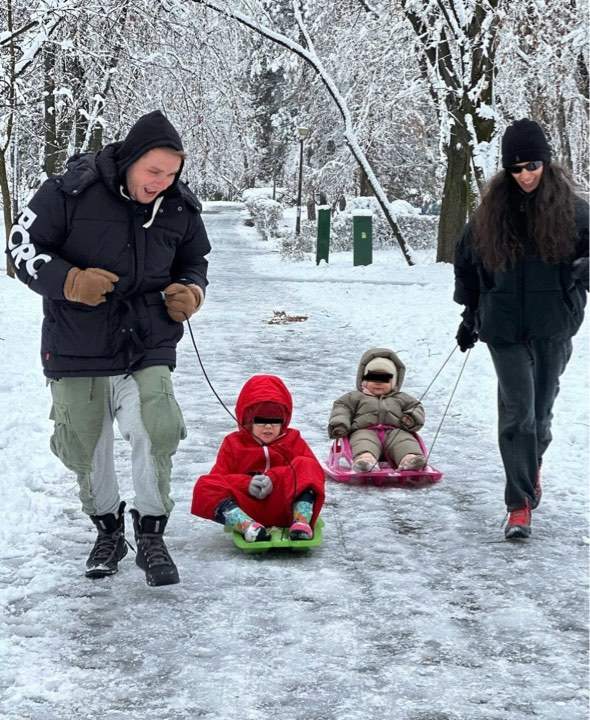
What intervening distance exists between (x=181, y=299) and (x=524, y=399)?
1.84 meters

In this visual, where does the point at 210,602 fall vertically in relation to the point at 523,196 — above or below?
below

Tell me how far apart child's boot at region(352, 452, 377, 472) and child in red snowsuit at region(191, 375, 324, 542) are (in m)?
0.91

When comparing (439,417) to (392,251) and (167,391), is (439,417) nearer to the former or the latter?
(167,391)

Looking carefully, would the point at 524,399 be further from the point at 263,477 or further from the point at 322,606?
the point at 322,606

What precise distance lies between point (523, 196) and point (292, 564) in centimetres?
206

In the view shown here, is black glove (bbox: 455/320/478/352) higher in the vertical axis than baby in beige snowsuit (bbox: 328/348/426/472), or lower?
higher

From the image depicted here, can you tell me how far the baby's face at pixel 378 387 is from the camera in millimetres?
6934

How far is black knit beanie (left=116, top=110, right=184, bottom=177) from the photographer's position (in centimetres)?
439

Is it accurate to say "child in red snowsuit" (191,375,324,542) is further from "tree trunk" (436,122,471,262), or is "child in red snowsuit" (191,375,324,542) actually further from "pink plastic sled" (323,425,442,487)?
"tree trunk" (436,122,471,262)

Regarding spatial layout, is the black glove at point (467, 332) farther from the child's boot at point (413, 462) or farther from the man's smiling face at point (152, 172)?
the man's smiling face at point (152, 172)

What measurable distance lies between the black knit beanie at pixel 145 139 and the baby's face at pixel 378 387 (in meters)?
2.82

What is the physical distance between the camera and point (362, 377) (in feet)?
22.9

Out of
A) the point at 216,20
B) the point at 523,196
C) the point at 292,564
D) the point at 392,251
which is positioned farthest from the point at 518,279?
the point at 392,251

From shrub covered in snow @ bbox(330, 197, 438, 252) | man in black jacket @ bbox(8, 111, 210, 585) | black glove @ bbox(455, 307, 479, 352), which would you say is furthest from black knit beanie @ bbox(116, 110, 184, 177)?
shrub covered in snow @ bbox(330, 197, 438, 252)
